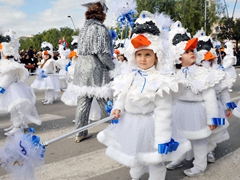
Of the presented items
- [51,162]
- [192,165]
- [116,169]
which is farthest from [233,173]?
Result: [51,162]

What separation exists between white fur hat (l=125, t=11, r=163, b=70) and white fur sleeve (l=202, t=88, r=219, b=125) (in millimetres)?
881

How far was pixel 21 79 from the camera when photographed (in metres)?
5.78

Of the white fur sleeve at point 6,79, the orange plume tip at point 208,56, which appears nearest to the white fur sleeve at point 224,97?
the orange plume tip at point 208,56

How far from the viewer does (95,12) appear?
5105 mm

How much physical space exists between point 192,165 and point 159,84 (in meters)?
1.70

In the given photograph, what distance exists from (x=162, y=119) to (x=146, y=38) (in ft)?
2.56

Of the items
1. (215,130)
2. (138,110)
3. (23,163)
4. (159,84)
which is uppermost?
(159,84)

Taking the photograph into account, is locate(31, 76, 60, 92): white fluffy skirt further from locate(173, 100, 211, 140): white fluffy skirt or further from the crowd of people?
locate(173, 100, 211, 140): white fluffy skirt

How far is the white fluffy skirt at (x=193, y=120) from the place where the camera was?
3766mm

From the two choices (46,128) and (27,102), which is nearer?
(27,102)

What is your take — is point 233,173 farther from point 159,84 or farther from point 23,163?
point 23,163

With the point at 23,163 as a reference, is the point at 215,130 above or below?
below

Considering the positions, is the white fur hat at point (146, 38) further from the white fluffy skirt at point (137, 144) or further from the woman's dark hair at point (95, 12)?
the woman's dark hair at point (95, 12)

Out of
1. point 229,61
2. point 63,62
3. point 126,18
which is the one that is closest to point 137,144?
point 126,18
